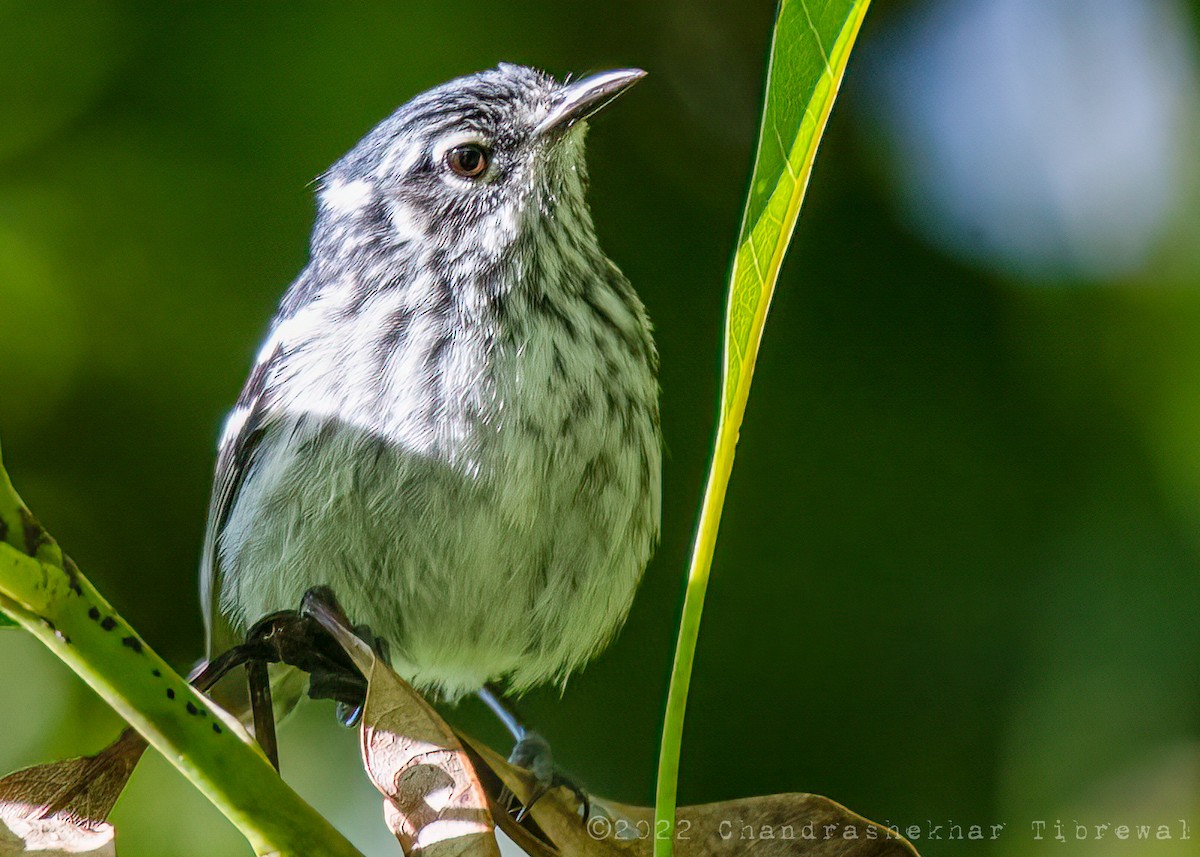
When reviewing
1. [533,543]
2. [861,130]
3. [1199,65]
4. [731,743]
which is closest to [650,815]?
[533,543]

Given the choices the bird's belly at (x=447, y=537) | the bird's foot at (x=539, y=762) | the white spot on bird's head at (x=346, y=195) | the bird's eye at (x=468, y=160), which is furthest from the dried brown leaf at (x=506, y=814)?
the white spot on bird's head at (x=346, y=195)

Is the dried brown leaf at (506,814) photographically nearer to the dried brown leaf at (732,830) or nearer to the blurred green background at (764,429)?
the dried brown leaf at (732,830)

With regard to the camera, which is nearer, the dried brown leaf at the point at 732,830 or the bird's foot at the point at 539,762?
the dried brown leaf at the point at 732,830

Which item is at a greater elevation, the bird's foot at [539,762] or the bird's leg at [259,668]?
the bird's leg at [259,668]

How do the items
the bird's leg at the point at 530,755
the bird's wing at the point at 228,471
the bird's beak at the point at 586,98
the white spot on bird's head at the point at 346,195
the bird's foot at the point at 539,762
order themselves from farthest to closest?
the white spot on bird's head at the point at 346,195
the bird's wing at the point at 228,471
the bird's beak at the point at 586,98
the bird's foot at the point at 539,762
the bird's leg at the point at 530,755

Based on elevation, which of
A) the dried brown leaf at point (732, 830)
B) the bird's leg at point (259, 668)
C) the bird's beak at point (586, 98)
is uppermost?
the bird's beak at point (586, 98)

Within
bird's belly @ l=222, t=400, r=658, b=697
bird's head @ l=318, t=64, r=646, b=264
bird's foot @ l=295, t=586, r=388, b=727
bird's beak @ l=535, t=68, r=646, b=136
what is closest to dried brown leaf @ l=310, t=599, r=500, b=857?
bird's foot @ l=295, t=586, r=388, b=727

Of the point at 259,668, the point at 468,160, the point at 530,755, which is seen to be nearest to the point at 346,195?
the point at 468,160
